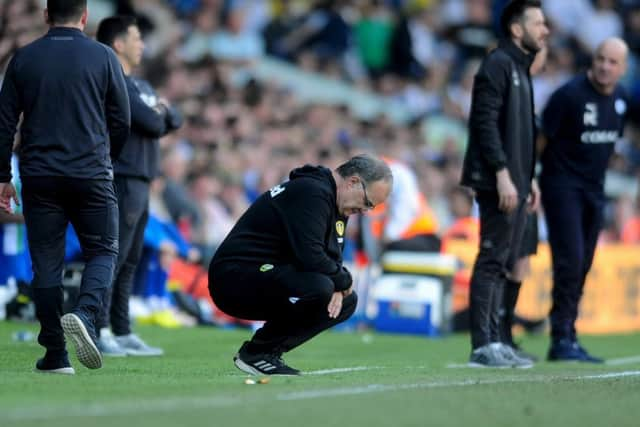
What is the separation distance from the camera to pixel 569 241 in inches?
440

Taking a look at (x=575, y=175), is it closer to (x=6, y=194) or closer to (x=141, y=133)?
(x=141, y=133)

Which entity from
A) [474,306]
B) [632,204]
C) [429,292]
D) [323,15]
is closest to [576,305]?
[474,306]

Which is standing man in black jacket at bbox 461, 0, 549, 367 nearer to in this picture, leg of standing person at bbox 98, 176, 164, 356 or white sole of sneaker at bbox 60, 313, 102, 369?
leg of standing person at bbox 98, 176, 164, 356

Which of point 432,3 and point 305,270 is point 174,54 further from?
point 305,270

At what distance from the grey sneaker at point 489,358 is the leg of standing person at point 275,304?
184 centimetres

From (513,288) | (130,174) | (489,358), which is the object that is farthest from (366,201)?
(513,288)

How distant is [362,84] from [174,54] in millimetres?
5365

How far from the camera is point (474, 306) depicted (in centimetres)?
988

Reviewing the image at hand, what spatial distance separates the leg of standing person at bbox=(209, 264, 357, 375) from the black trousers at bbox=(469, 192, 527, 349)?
1877 millimetres

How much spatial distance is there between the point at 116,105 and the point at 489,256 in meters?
2.97

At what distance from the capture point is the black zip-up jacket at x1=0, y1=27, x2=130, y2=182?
7.79m

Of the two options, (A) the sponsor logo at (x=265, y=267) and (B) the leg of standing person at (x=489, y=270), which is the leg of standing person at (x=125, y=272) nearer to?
(A) the sponsor logo at (x=265, y=267)

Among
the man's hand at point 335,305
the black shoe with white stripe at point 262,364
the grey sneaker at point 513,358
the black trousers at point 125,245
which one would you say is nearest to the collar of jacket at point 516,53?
the grey sneaker at point 513,358

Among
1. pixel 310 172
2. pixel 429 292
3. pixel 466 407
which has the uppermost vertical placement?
pixel 310 172
